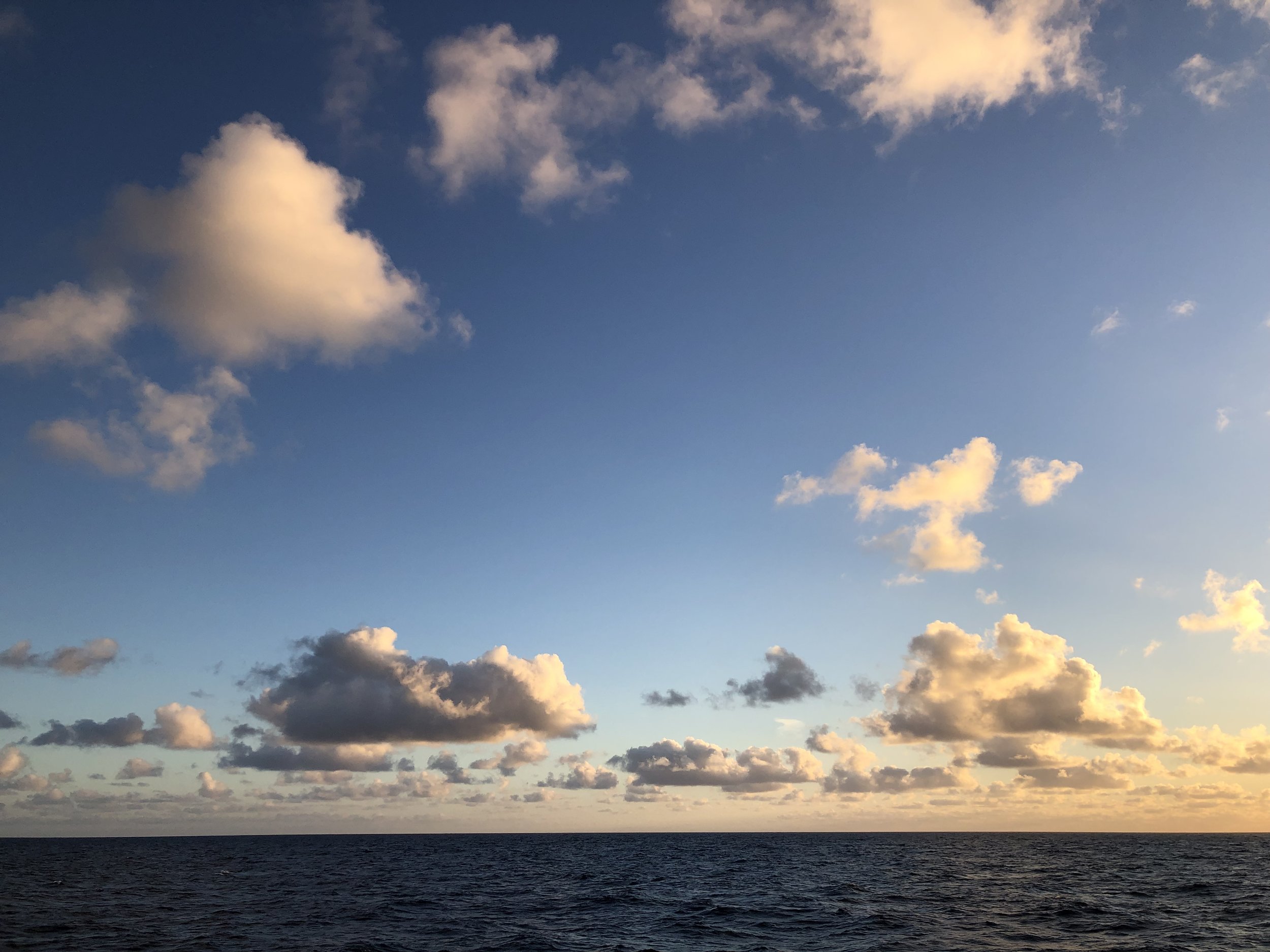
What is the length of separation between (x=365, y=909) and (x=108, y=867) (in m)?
106

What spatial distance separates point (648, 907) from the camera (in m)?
70.6

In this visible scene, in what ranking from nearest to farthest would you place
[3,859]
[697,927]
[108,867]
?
[697,927] < [108,867] < [3,859]

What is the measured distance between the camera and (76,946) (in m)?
48.1

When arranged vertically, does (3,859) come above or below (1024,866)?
below

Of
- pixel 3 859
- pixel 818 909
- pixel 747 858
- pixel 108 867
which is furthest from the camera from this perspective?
pixel 3 859

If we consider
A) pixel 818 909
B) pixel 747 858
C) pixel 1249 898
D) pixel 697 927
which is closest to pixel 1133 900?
pixel 1249 898

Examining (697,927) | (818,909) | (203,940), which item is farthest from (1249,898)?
(203,940)

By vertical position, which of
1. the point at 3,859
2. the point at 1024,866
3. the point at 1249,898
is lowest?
the point at 3,859

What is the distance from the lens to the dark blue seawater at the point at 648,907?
50531 millimetres

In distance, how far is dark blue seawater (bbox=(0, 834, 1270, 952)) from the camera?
50.5 metres

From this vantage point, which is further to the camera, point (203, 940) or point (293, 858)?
point (293, 858)

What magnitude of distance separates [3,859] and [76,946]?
179092mm

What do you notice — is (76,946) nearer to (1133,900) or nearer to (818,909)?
(818,909)

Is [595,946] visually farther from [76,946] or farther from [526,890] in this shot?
[526,890]
